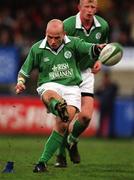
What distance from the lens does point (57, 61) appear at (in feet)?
36.4

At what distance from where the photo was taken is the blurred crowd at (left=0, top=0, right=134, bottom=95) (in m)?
23.7

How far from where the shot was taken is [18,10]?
25812 mm

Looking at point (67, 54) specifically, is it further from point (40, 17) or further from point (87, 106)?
point (40, 17)

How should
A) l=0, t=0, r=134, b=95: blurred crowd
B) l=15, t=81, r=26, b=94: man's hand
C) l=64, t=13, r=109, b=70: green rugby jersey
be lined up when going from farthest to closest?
l=0, t=0, r=134, b=95: blurred crowd < l=64, t=13, r=109, b=70: green rugby jersey < l=15, t=81, r=26, b=94: man's hand

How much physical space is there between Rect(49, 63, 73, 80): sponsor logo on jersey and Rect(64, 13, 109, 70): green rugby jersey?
1189 mm

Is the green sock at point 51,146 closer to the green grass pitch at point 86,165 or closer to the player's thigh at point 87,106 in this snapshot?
the green grass pitch at point 86,165

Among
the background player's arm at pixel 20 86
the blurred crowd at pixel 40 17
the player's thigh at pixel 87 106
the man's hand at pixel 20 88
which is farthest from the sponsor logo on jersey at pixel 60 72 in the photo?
the blurred crowd at pixel 40 17

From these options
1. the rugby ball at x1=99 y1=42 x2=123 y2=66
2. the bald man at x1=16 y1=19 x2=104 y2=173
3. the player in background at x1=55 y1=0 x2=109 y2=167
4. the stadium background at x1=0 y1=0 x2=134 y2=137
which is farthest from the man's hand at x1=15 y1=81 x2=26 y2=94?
the stadium background at x1=0 y1=0 x2=134 y2=137

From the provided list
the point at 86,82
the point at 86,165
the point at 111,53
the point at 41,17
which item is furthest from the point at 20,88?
the point at 41,17

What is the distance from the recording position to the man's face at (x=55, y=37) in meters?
10.7

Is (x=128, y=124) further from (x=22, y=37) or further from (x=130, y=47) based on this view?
(x=22, y=37)

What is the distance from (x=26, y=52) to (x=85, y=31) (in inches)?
440

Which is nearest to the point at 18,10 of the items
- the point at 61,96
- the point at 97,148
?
the point at 97,148

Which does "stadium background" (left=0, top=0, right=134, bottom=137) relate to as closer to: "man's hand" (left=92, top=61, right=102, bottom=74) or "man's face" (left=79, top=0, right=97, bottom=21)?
"man's hand" (left=92, top=61, right=102, bottom=74)
